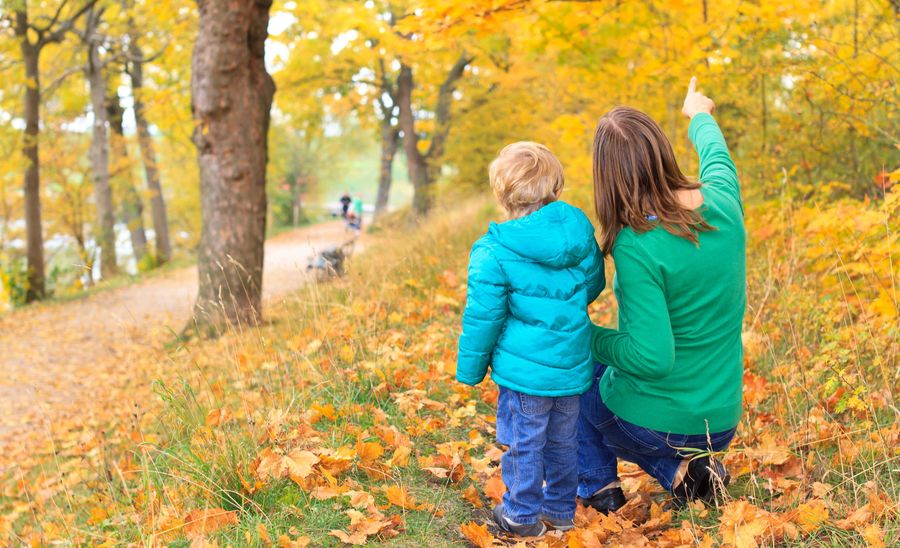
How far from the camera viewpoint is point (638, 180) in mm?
2412

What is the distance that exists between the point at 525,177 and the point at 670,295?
2.18ft

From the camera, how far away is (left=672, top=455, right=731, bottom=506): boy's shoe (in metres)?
2.64

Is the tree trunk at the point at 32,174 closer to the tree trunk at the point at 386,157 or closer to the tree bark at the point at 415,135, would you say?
the tree bark at the point at 415,135

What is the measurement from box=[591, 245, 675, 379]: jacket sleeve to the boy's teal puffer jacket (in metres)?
0.16

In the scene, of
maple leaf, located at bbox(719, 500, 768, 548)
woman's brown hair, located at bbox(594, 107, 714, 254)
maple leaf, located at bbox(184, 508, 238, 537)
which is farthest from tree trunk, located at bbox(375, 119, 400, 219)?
maple leaf, located at bbox(719, 500, 768, 548)

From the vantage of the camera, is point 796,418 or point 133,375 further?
point 133,375

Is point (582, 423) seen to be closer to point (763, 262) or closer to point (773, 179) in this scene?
point (763, 262)

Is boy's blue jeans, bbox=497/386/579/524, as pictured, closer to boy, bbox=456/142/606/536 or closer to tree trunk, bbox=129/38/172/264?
boy, bbox=456/142/606/536

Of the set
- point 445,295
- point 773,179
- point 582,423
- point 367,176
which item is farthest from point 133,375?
point 367,176

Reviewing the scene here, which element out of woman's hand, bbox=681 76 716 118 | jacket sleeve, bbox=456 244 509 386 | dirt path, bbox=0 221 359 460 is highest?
woman's hand, bbox=681 76 716 118

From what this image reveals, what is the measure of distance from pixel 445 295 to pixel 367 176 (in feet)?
249

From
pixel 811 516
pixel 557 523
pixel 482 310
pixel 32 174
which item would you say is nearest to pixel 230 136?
pixel 482 310

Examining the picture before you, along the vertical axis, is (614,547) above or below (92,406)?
above

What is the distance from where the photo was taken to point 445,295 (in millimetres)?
6277
